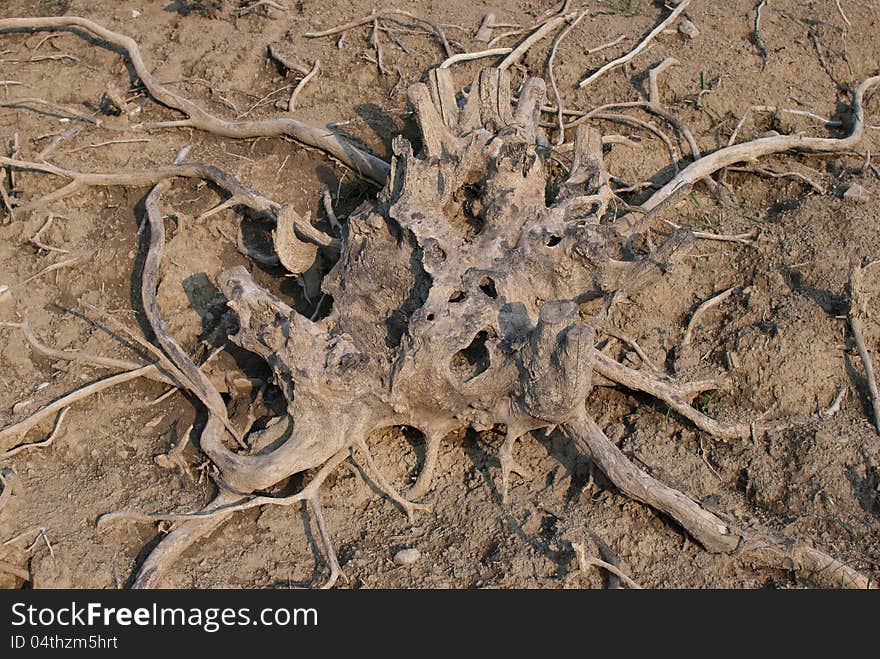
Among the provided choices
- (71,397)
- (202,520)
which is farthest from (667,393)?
(71,397)

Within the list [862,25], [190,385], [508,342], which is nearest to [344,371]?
[508,342]

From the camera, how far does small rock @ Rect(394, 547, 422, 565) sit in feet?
11.3

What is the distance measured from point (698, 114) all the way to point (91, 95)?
12.6ft

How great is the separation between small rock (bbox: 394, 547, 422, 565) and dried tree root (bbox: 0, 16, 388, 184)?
220 cm

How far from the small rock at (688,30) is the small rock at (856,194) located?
1.64 m

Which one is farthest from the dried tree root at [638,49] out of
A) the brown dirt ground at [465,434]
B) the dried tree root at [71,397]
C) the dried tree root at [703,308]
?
the dried tree root at [71,397]

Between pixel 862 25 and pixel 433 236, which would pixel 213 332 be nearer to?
pixel 433 236

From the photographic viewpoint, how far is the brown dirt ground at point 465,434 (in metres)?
3.52

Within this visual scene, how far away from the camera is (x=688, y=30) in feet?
18.6

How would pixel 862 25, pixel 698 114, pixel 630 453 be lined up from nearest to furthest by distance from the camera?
pixel 630 453 < pixel 698 114 < pixel 862 25

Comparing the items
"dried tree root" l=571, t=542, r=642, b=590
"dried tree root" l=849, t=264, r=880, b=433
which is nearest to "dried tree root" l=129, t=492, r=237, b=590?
"dried tree root" l=571, t=542, r=642, b=590

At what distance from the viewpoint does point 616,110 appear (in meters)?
5.26

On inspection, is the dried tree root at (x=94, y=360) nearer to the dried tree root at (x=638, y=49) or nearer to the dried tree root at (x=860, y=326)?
the dried tree root at (x=638, y=49)

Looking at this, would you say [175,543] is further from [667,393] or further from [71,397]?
[667,393]
